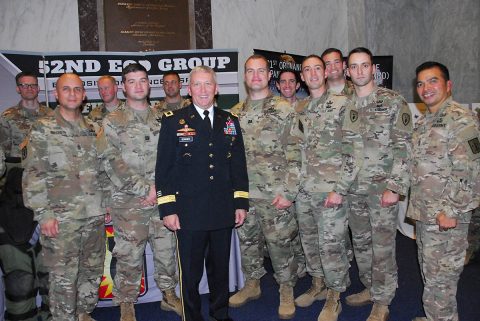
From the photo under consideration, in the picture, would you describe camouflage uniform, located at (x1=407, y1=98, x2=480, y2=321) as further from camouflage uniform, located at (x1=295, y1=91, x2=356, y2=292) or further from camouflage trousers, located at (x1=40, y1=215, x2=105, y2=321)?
camouflage trousers, located at (x1=40, y1=215, x2=105, y2=321)

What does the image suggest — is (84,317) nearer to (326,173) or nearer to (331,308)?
(331,308)

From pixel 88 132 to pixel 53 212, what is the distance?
632mm

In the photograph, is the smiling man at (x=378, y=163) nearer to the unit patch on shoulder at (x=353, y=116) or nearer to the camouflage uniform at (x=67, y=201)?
the unit patch on shoulder at (x=353, y=116)

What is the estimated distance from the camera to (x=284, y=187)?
3246mm

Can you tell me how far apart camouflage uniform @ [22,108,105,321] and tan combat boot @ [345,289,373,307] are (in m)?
2.09

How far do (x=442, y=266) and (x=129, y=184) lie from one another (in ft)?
7.33

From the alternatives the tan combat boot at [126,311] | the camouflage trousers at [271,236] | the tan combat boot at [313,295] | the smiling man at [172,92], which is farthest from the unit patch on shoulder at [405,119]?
the smiling man at [172,92]

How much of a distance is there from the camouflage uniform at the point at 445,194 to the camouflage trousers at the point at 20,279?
2.77 metres

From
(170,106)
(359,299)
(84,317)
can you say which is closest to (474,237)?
(359,299)

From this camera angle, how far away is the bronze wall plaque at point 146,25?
5711 millimetres

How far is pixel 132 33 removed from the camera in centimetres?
580

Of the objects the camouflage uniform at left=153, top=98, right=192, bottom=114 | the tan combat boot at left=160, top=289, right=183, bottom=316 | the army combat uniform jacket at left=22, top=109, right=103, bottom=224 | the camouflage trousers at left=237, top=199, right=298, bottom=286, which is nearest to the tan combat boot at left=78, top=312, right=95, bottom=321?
the tan combat boot at left=160, top=289, right=183, bottom=316

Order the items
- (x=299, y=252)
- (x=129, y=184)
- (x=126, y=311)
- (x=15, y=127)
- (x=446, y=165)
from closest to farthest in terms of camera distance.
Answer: (x=446, y=165) < (x=129, y=184) < (x=126, y=311) < (x=299, y=252) < (x=15, y=127)

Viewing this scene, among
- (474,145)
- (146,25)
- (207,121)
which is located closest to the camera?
(474,145)
